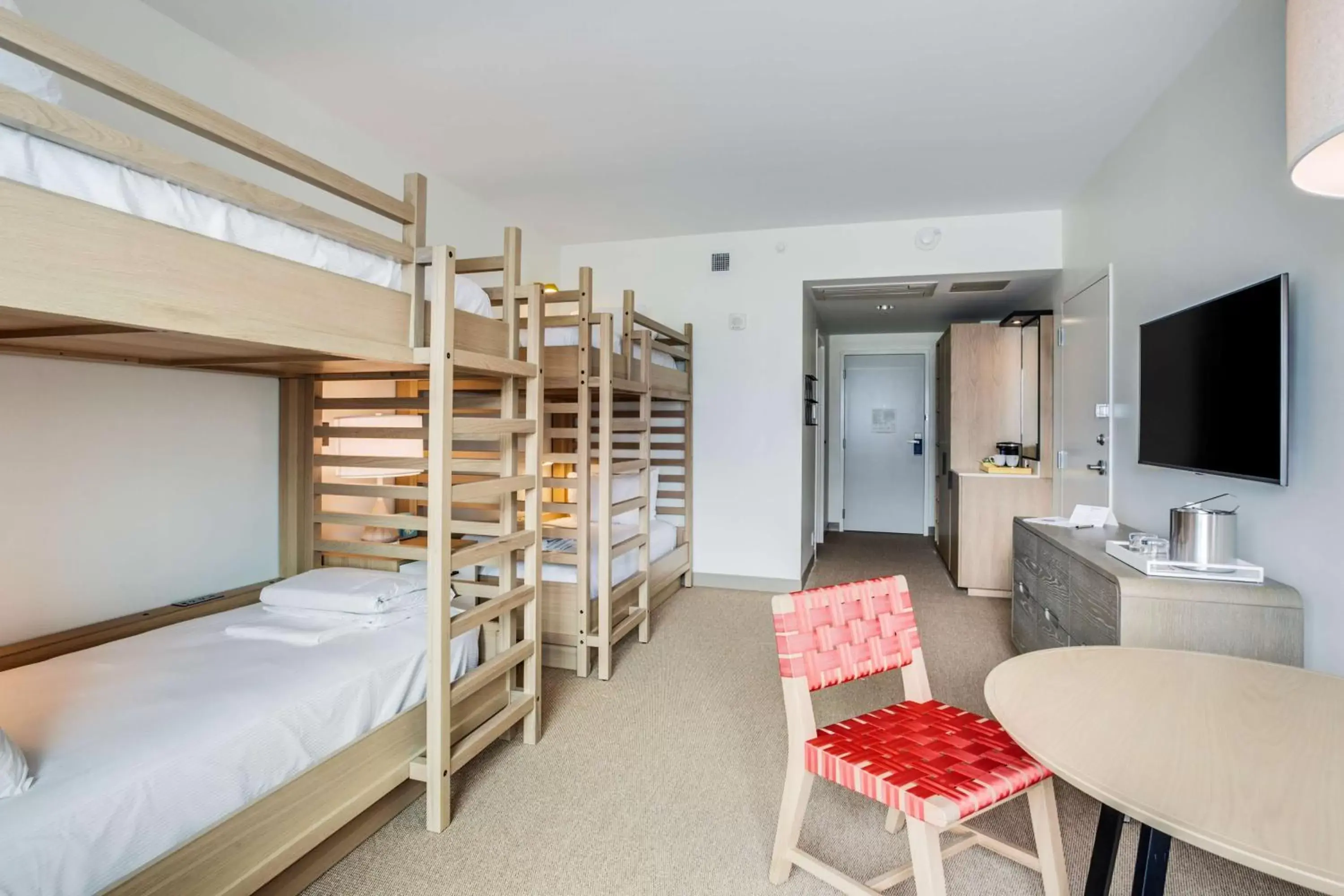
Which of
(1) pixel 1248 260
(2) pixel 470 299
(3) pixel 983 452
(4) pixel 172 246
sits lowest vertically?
(3) pixel 983 452

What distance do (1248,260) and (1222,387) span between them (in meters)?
0.41

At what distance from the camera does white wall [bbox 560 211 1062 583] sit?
424 centimetres

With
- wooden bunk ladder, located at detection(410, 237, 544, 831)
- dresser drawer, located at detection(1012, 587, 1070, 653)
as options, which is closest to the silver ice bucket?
dresser drawer, located at detection(1012, 587, 1070, 653)

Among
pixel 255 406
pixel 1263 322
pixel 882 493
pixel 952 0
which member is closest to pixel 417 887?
pixel 255 406

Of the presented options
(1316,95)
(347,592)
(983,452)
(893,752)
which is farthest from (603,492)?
(983,452)

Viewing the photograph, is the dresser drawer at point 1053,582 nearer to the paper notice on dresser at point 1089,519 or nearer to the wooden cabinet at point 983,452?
the paper notice on dresser at point 1089,519

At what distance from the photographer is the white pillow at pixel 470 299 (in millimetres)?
1990

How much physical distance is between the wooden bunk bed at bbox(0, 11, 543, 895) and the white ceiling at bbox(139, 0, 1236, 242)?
0.83 m

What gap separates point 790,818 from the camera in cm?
153

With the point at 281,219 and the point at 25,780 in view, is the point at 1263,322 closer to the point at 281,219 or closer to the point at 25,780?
the point at 281,219

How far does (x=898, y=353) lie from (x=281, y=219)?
6.45m

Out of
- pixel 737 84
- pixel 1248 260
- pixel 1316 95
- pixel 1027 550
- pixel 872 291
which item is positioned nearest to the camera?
pixel 1316 95

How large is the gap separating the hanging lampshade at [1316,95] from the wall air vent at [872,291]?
10.2ft

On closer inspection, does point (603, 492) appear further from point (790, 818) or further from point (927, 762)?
point (927, 762)
